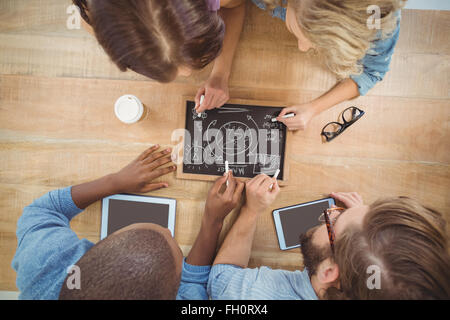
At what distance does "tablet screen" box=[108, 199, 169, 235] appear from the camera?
45.9 inches

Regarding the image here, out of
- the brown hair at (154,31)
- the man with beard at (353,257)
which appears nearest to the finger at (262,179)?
the man with beard at (353,257)

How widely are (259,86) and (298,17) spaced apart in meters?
0.38

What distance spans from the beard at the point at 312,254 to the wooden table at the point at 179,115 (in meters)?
0.14

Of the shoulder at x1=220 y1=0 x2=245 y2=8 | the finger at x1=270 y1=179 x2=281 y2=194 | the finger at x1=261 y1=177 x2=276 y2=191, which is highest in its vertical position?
the shoulder at x1=220 y1=0 x2=245 y2=8

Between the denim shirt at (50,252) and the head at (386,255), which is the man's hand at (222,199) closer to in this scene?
the denim shirt at (50,252)

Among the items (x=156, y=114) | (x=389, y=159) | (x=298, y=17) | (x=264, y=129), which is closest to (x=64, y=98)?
(x=156, y=114)

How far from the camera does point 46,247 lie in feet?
3.06

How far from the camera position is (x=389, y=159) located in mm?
1163

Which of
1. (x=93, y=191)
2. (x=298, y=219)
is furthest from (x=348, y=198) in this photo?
(x=93, y=191)

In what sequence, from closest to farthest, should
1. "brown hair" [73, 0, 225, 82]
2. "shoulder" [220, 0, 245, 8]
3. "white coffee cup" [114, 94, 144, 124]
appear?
1. "brown hair" [73, 0, 225, 82]
2. "shoulder" [220, 0, 245, 8]
3. "white coffee cup" [114, 94, 144, 124]

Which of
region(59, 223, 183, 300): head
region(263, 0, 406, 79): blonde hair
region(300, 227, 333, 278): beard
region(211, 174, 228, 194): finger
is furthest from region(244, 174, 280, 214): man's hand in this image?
region(263, 0, 406, 79): blonde hair

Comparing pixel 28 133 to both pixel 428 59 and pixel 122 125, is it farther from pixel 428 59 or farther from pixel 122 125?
pixel 428 59

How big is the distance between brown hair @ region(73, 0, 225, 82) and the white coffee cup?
29 cm

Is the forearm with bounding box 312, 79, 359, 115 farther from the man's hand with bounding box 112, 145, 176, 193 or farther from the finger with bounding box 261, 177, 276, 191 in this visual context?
the man's hand with bounding box 112, 145, 176, 193
